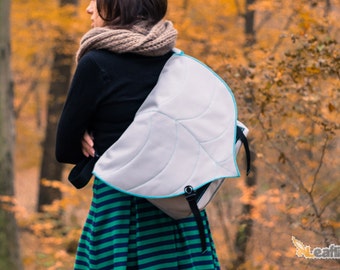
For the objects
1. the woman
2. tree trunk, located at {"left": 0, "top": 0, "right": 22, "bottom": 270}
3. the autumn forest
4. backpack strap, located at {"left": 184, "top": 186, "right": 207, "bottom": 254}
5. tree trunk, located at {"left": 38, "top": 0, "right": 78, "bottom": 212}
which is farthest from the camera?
tree trunk, located at {"left": 38, "top": 0, "right": 78, "bottom": 212}

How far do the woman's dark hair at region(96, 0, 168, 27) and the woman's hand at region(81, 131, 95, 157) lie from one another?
17.5 inches

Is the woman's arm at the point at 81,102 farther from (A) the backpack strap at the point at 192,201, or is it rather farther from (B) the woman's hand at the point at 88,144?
(A) the backpack strap at the point at 192,201

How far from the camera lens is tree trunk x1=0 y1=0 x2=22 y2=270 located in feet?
20.3

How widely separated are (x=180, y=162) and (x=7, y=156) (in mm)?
4851

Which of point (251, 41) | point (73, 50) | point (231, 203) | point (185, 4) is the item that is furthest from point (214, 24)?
point (231, 203)

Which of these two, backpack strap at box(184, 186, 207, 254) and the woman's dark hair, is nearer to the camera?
backpack strap at box(184, 186, 207, 254)

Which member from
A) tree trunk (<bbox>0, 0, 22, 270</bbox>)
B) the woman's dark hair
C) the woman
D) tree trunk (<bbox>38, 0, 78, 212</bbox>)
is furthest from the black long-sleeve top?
tree trunk (<bbox>38, 0, 78, 212</bbox>)

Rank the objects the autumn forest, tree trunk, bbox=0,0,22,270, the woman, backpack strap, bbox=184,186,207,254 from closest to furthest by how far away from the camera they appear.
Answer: backpack strap, bbox=184,186,207,254 → the woman → the autumn forest → tree trunk, bbox=0,0,22,270

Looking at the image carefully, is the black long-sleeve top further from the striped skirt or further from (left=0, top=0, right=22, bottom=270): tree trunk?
(left=0, top=0, right=22, bottom=270): tree trunk

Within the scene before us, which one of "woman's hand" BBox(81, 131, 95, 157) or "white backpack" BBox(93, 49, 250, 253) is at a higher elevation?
"white backpack" BBox(93, 49, 250, 253)

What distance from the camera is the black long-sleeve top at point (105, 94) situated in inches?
82.3

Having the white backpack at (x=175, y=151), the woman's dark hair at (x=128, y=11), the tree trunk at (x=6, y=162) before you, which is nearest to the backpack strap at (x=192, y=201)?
the white backpack at (x=175, y=151)

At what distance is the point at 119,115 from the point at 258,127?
2273mm

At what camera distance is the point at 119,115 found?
2.12 meters
